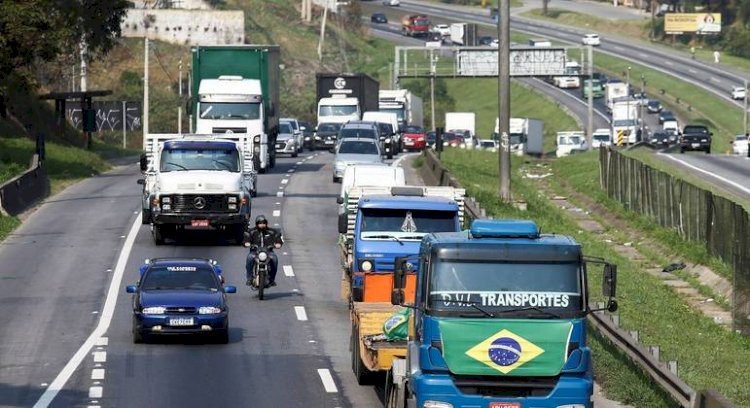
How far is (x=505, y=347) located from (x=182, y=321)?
414 inches

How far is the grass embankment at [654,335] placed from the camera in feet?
73.3

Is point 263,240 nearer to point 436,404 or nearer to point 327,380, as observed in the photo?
point 327,380

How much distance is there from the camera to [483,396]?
17391mm

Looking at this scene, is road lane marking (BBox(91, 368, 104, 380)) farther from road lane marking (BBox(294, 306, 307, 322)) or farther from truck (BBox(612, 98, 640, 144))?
truck (BBox(612, 98, 640, 144))

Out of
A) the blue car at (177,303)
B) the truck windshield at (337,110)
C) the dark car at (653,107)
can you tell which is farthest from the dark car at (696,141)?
the blue car at (177,303)

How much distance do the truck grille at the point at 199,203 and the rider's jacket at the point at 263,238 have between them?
7.28 m

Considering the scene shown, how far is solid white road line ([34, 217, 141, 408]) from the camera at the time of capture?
2288cm

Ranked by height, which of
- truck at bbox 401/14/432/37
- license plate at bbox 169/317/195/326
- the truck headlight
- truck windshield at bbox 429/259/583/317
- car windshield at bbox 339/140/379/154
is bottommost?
license plate at bbox 169/317/195/326

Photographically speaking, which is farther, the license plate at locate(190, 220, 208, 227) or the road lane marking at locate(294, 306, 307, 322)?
the license plate at locate(190, 220, 208, 227)

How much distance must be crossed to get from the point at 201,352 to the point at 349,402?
17.5 ft

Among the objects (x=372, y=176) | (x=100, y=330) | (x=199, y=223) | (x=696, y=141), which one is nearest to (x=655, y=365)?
(x=100, y=330)

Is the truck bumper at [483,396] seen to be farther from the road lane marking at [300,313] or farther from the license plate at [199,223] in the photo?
the license plate at [199,223]

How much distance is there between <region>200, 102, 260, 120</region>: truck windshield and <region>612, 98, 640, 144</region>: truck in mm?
46944

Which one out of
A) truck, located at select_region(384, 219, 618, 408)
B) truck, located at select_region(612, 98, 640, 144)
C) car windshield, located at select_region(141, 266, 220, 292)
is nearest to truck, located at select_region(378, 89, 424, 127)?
truck, located at select_region(612, 98, 640, 144)
